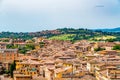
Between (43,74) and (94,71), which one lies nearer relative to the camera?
(94,71)

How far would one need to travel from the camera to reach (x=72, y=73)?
31156 mm

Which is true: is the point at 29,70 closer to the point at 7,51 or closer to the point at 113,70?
the point at 113,70

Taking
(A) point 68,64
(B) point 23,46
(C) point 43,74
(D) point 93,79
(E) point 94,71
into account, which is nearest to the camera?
(D) point 93,79

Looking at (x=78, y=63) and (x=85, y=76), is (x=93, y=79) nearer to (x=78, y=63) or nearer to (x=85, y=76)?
(x=85, y=76)

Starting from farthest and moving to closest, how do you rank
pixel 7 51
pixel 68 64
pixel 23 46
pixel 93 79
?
1. pixel 23 46
2. pixel 7 51
3. pixel 68 64
4. pixel 93 79

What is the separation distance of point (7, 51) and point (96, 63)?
645 inches

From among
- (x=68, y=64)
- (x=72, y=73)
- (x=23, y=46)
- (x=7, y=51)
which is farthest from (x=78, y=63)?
(x=23, y=46)

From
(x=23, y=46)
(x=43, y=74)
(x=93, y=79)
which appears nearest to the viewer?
(x=93, y=79)

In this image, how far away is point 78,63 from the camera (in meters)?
38.7

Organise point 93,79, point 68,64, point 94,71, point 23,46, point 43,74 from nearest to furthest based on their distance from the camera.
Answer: point 93,79 < point 94,71 < point 43,74 < point 68,64 < point 23,46

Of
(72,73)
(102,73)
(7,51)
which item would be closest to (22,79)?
(72,73)

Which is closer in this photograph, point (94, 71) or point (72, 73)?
point (72, 73)

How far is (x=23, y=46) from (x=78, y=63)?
1253 inches

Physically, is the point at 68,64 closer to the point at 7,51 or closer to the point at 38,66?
→ the point at 38,66
